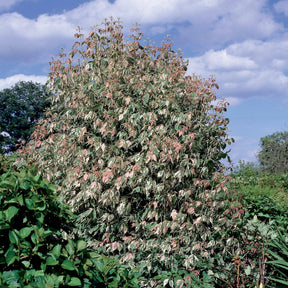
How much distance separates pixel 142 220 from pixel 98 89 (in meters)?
2.27

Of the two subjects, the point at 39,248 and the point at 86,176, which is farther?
the point at 86,176

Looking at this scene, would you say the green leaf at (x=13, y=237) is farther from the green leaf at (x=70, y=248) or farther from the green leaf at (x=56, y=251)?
the green leaf at (x=70, y=248)

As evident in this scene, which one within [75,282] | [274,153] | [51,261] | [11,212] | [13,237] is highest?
[274,153]

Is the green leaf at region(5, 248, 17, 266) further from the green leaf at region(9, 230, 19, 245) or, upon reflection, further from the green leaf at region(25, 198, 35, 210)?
the green leaf at region(25, 198, 35, 210)

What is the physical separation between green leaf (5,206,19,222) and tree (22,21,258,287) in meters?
2.37

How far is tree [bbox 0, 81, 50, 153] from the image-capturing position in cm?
3033

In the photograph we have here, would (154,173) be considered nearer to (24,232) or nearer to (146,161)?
(146,161)

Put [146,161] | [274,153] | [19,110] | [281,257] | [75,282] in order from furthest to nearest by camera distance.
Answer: [19,110] → [274,153] → [281,257] → [146,161] → [75,282]

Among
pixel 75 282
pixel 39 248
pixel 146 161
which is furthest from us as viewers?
pixel 146 161

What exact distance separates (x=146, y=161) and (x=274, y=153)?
16.4 metres

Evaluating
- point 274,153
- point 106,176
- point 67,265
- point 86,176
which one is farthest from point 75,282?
point 274,153

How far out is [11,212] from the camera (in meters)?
2.32

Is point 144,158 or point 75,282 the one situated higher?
point 144,158

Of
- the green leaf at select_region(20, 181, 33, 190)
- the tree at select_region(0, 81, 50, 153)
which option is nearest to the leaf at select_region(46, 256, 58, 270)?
the green leaf at select_region(20, 181, 33, 190)
